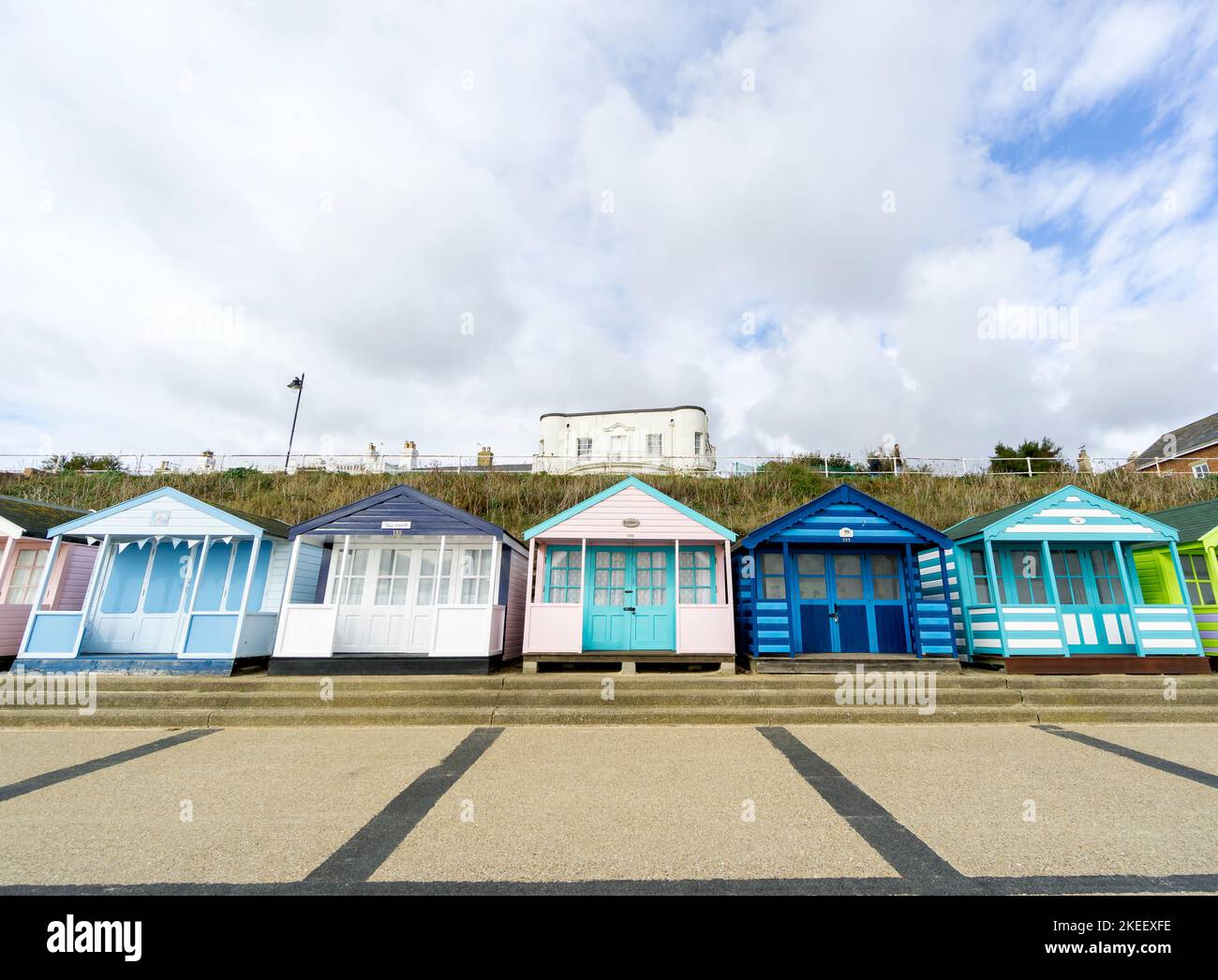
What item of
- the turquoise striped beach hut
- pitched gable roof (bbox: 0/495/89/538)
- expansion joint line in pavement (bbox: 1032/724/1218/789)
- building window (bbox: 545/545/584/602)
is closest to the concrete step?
expansion joint line in pavement (bbox: 1032/724/1218/789)

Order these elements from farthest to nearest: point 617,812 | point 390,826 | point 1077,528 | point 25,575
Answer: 1. point 25,575
2. point 1077,528
3. point 617,812
4. point 390,826

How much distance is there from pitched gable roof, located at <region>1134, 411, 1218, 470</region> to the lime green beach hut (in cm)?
2262

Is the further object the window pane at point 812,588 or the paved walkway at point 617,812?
the window pane at point 812,588

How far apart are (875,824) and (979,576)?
28.3 ft

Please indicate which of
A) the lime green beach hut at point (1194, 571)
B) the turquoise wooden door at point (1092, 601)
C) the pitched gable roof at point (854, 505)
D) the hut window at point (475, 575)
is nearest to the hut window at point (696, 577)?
the pitched gable roof at point (854, 505)

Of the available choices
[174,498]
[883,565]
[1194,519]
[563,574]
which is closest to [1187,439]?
[1194,519]

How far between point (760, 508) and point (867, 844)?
61.6 feet

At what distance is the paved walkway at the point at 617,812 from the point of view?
3531mm

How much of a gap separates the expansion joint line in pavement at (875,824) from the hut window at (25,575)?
1570 cm

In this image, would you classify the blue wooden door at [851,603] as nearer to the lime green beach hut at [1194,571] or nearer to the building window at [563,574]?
the building window at [563,574]

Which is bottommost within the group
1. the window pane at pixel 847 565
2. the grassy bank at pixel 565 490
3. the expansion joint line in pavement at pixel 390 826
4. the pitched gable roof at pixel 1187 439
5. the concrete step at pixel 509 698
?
the expansion joint line in pavement at pixel 390 826

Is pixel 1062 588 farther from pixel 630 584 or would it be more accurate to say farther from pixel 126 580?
pixel 126 580

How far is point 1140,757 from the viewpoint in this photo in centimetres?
622
